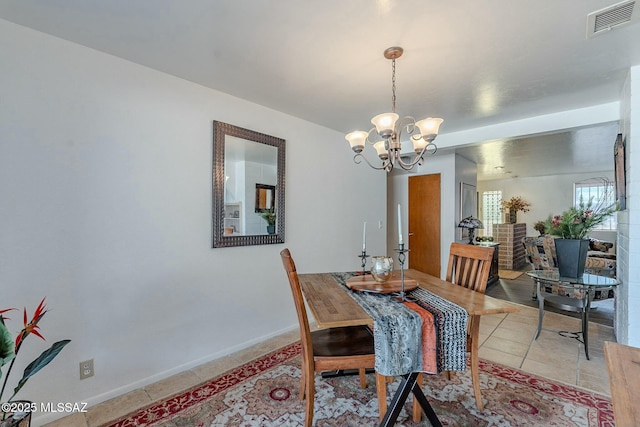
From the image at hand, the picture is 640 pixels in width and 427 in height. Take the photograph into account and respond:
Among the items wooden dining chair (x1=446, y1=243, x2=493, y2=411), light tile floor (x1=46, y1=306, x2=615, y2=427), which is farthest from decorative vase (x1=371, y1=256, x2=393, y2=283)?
light tile floor (x1=46, y1=306, x2=615, y2=427)

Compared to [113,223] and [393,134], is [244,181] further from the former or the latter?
[393,134]

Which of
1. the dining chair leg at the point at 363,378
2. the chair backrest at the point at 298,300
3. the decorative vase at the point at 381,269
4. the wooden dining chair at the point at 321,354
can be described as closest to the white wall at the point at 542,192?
the decorative vase at the point at 381,269

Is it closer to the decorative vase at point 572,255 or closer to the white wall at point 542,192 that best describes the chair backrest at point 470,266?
the decorative vase at point 572,255

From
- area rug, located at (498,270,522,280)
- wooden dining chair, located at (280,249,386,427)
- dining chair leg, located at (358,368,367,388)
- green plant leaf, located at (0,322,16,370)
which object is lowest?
area rug, located at (498,270,522,280)

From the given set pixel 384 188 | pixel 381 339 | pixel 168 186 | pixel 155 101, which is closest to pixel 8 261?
pixel 168 186

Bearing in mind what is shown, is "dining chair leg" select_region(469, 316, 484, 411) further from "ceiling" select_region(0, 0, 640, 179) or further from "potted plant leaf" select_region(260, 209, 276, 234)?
"potted plant leaf" select_region(260, 209, 276, 234)

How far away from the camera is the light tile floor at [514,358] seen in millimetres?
1854

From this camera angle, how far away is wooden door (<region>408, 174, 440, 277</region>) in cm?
490

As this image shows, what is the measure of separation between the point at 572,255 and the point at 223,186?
3.30m

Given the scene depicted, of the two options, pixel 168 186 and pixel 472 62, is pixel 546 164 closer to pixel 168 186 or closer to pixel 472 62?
pixel 472 62

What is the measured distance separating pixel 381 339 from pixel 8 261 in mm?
2089

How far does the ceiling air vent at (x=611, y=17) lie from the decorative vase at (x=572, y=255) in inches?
72.0

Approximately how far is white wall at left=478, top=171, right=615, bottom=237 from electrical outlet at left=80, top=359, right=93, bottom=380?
9.42m

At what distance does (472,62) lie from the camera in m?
2.03
